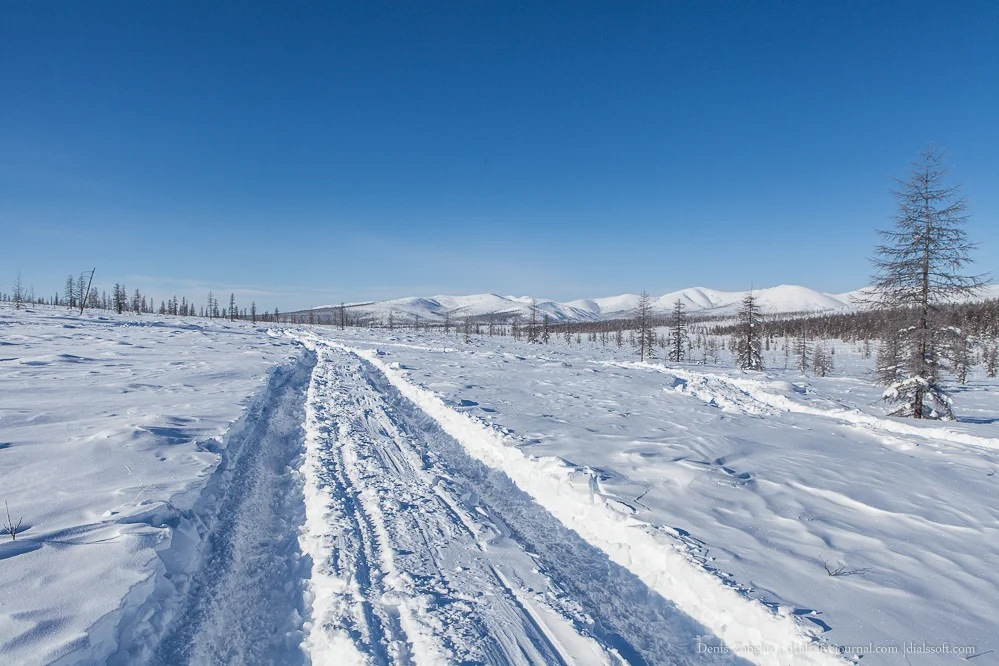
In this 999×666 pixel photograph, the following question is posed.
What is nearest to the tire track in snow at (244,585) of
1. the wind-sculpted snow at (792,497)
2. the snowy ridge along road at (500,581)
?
the snowy ridge along road at (500,581)

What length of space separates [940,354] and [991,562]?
49.5 feet

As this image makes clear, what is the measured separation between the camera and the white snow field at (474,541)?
3.41 meters

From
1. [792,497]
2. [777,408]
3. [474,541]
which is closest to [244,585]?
[474,541]

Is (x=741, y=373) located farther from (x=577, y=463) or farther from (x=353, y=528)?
(x=353, y=528)

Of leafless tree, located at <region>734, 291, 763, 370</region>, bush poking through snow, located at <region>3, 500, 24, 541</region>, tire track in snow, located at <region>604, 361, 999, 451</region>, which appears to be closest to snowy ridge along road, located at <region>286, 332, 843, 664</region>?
bush poking through snow, located at <region>3, 500, 24, 541</region>

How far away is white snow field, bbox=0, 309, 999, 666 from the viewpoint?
11.2 feet

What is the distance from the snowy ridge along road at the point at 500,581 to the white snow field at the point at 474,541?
0.07 ft

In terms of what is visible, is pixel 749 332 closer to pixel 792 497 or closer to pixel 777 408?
pixel 777 408

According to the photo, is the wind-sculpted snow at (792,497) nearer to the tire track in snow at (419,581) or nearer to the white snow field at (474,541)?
the white snow field at (474,541)

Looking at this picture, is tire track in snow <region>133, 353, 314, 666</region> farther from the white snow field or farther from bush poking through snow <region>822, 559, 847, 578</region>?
bush poking through snow <region>822, 559, 847, 578</region>

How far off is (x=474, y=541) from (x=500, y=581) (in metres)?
0.80

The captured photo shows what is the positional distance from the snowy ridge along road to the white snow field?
22 mm

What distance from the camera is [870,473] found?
7.84 m

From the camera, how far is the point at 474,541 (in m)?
4.95
